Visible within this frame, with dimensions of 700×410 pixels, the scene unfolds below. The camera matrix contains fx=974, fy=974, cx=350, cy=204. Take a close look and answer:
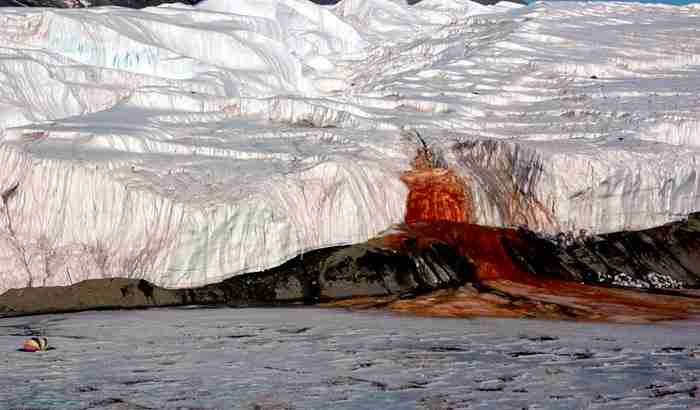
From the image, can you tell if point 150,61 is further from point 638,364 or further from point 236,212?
point 638,364

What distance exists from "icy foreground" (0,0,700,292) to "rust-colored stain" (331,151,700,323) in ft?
2.02

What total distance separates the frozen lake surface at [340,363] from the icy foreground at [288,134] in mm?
3487

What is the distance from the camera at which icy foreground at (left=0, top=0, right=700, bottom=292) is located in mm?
22000

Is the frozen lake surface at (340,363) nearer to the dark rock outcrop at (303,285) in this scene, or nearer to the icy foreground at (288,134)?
the dark rock outcrop at (303,285)

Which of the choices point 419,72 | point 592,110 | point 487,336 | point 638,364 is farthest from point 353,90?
point 638,364

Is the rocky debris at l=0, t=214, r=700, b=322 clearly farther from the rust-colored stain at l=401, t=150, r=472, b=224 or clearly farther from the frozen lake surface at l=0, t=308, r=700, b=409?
the frozen lake surface at l=0, t=308, r=700, b=409

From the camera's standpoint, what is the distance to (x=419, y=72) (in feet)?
131

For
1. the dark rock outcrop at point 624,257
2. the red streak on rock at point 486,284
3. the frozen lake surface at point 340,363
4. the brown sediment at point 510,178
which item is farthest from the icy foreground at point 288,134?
the frozen lake surface at point 340,363

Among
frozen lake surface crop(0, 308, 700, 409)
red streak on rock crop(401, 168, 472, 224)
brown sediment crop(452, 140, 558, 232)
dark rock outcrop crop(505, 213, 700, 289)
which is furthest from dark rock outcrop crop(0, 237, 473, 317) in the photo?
brown sediment crop(452, 140, 558, 232)

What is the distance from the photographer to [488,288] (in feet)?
71.3

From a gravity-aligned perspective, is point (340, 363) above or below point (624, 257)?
below

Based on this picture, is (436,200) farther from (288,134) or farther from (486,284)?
(288,134)

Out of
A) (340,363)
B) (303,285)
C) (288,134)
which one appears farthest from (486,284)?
(340,363)

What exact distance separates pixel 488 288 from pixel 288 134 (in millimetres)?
8658
